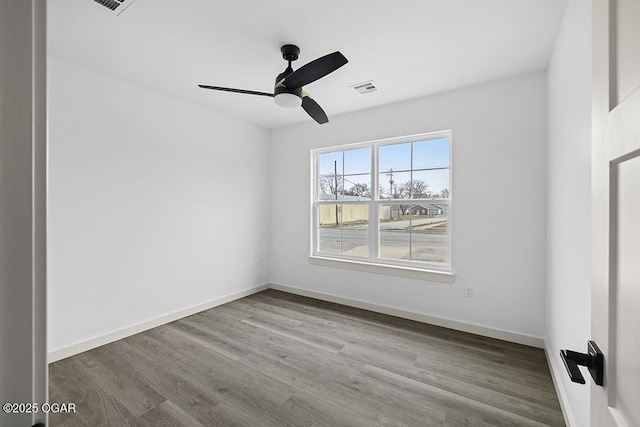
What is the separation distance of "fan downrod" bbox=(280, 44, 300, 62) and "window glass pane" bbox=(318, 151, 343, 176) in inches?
76.3

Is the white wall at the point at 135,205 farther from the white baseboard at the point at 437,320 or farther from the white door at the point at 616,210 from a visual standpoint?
the white door at the point at 616,210

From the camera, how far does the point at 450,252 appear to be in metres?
3.23

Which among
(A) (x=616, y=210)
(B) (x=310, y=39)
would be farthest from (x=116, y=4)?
(A) (x=616, y=210)

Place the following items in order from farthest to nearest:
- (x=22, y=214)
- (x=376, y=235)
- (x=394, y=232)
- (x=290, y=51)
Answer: (x=376, y=235) < (x=394, y=232) < (x=290, y=51) < (x=22, y=214)

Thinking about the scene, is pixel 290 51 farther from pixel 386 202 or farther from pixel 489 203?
pixel 489 203

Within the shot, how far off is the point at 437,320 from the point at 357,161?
2232 millimetres

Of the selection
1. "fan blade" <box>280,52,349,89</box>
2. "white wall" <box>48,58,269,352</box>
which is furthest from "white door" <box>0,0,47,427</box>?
"white wall" <box>48,58,269,352</box>

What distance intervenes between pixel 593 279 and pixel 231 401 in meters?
2.14

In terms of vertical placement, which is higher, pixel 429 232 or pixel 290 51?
pixel 290 51

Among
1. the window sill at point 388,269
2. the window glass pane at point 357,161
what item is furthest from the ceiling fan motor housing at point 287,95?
the window sill at point 388,269

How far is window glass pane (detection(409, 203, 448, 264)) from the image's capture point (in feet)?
10.9

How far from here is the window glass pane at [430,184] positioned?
3.33 meters

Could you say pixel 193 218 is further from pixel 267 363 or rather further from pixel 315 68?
pixel 315 68

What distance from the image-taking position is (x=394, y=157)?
145 inches
